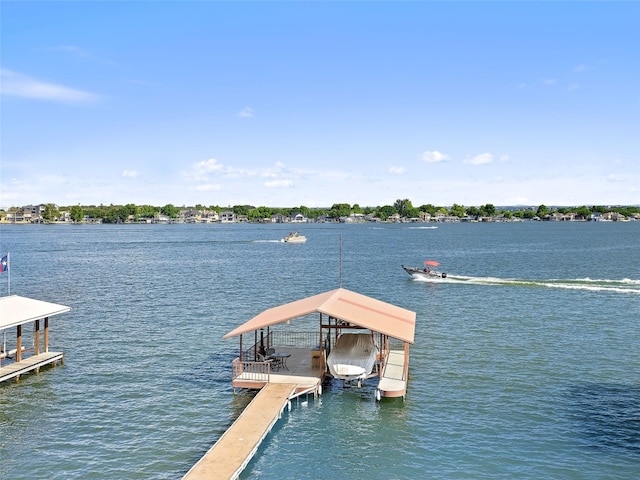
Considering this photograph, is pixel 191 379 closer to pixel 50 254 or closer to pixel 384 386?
pixel 384 386

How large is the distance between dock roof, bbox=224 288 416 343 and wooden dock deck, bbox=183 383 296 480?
3.14 metres

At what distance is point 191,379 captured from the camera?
99.6 feet

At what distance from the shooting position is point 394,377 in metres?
28.0

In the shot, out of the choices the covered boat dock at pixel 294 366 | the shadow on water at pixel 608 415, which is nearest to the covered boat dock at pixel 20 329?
the covered boat dock at pixel 294 366

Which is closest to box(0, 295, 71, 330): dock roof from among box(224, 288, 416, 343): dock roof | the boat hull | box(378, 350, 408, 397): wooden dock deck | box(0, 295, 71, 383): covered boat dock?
box(0, 295, 71, 383): covered boat dock

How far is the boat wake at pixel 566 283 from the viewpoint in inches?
2477

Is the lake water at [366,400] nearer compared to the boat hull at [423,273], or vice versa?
the lake water at [366,400]

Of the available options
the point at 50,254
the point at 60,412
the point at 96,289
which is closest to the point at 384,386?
the point at 60,412

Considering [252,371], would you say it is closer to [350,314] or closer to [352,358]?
[352,358]

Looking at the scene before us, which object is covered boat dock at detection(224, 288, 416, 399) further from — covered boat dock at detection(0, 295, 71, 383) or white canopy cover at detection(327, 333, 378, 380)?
covered boat dock at detection(0, 295, 71, 383)

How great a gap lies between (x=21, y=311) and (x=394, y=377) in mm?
19855

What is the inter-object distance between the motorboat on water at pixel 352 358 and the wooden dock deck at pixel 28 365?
15.9 m

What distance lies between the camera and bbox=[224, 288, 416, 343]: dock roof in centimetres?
2683

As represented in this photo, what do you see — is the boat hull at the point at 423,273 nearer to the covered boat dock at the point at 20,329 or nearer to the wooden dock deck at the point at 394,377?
the wooden dock deck at the point at 394,377
